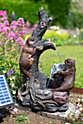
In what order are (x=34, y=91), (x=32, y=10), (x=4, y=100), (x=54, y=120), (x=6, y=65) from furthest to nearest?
1. (x=32, y=10)
2. (x=6, y=65)
3. (x=34, y=91)
4. (x=54, y=120)
5. (x=4, y=100)

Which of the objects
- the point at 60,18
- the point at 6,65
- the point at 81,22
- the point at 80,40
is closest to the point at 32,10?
the point at 80,40

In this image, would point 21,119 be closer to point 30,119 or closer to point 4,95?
point 30,119

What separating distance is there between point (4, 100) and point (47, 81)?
965 millimetres

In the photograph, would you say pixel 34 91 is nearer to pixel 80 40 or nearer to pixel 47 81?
pixel 47 81

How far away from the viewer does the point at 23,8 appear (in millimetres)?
18094

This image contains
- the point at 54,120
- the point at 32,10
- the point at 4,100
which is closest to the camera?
the point at 4,100

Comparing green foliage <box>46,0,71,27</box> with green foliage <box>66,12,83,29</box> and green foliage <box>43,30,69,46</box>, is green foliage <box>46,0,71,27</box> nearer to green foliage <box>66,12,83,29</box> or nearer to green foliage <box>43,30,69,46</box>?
green foliage <box>66,12,83,29</box>

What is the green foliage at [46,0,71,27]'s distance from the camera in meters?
24.8

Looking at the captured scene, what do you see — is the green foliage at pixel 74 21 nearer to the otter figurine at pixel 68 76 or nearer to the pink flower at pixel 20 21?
the pink flower at pixel 20 21

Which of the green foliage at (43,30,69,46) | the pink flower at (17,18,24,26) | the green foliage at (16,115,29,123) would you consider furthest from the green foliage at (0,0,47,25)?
the green foliage at (16,115,29,123)

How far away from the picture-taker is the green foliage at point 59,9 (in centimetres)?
2484

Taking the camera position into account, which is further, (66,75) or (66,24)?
(66,24)

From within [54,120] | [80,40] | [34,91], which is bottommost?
[80,40]

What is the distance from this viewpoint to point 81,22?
26.5 metres
